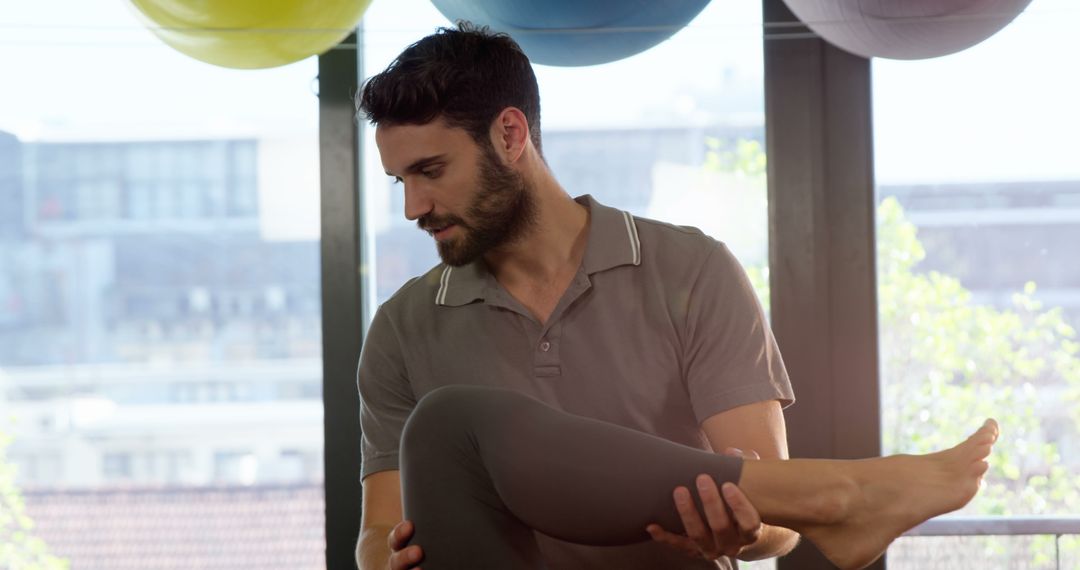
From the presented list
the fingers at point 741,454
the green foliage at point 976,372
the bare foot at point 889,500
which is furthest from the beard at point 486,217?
the green foliage at point 976,372

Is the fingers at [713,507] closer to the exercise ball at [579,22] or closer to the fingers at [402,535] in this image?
the fingers at [402,535]

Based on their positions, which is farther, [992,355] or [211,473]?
[211,473]

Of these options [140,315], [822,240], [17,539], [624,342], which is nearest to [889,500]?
[624,342]

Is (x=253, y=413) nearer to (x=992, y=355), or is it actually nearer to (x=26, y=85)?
(x=26, y=85)

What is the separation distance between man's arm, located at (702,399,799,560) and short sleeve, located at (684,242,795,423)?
→ 0.01 meters

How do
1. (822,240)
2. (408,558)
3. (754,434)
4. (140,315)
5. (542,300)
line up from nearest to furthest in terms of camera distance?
(408,558)
(754,434)
(542,300)
(822,240)
(140,315)

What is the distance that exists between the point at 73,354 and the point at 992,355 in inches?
64.8

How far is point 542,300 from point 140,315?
3.14ft

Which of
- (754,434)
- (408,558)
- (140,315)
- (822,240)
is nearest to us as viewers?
(408,558)

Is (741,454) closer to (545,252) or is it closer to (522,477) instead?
(522,477)

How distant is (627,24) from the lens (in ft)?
4.66

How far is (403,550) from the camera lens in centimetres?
117

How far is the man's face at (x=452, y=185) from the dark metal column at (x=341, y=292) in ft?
1.73

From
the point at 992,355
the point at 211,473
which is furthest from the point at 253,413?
the point at 992,355
